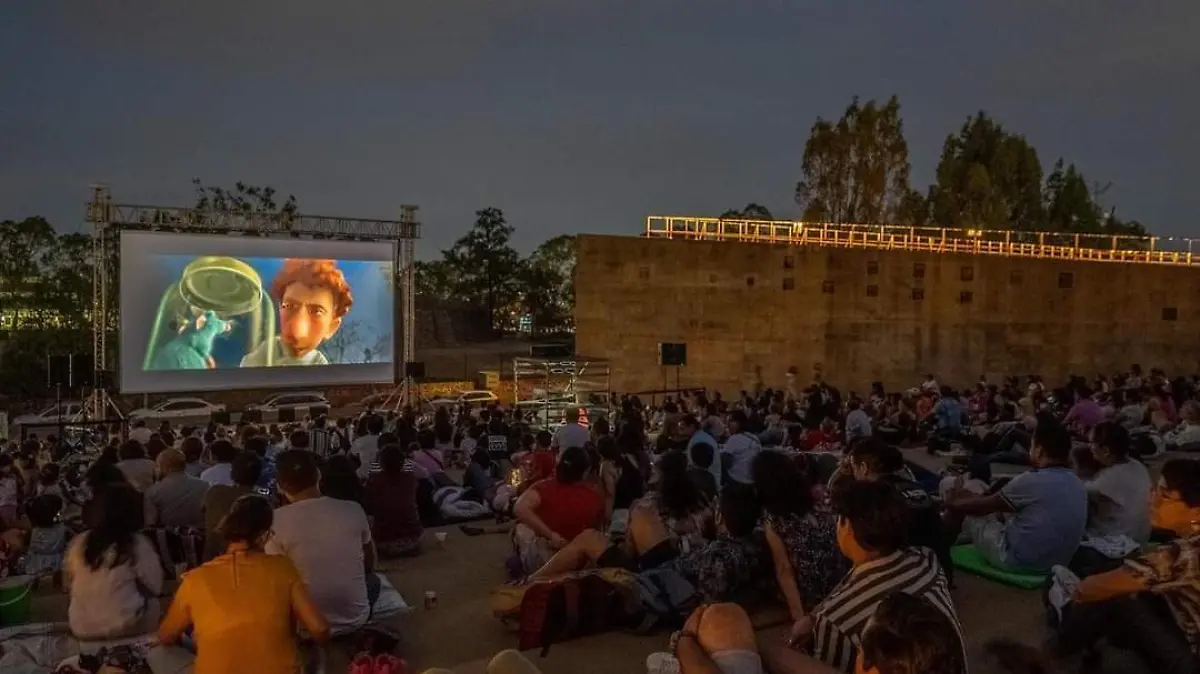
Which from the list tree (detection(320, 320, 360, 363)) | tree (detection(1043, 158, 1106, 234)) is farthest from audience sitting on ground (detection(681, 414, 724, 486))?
tree (detection(1043, 158, 1106, 234))

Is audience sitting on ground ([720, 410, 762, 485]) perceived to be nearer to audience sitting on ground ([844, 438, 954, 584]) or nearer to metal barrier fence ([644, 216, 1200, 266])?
audience sitting on ground ([844, 438, 954, 584])

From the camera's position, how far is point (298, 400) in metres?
22.4

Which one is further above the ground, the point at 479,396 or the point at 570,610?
the point at 570,610

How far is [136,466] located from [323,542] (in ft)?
12.5

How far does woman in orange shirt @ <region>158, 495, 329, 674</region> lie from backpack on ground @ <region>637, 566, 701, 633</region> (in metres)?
1.65

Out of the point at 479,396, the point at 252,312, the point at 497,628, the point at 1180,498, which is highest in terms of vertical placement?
the point at 252,312

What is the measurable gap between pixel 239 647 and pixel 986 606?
366 centimetres

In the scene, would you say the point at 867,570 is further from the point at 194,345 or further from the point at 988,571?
the point at 194,345

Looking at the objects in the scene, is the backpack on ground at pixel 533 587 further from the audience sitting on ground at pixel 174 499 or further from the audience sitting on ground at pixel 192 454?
the audience sitting on ground at pixel 192 454

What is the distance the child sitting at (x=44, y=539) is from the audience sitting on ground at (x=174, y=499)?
0.53 metres

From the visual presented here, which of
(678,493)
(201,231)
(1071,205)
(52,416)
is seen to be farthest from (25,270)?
(1071,205)

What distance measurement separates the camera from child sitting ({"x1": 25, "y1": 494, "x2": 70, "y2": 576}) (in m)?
5.00

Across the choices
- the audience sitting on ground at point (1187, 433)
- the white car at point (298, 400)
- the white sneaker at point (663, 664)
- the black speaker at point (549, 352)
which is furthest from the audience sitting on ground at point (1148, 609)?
the white car at point (298, 400)

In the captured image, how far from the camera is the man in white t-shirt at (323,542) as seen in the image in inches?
140
